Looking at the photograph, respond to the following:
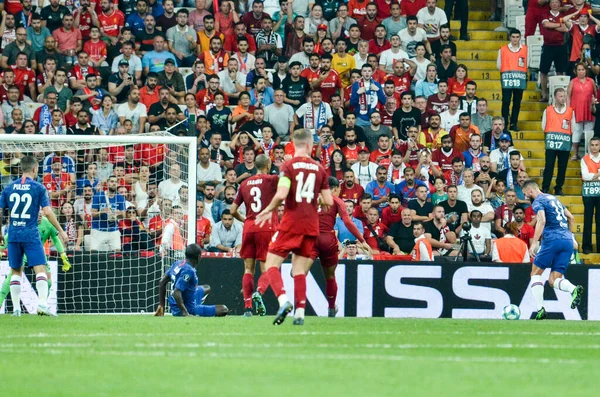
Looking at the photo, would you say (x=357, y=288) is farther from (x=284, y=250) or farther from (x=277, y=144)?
(x=284, y=250)

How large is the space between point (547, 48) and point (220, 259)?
977 cm

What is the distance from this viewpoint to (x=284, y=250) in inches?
496

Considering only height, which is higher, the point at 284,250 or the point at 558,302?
the point at 284,250

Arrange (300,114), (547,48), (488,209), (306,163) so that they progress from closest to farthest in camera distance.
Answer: (306,163), (488,209), (300,114), (547,48)

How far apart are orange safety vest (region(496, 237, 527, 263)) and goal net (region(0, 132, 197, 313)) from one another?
523cm

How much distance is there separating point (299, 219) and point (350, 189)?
9.20 meters

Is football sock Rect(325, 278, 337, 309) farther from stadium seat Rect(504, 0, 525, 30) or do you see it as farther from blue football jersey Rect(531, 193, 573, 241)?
stadium seat Rect(504, 0, 525, 30)

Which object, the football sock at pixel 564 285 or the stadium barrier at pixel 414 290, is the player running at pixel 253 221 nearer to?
the stadium barrier at pixel 414 290

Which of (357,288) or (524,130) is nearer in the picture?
(357,288)

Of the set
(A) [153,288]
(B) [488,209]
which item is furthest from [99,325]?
(B) [488,209]

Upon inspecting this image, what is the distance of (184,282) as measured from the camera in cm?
1573

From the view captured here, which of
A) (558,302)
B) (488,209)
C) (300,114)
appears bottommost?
(558,302)

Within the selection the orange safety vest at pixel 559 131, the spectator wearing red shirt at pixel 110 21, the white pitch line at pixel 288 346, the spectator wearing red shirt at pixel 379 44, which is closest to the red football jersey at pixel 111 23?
the spectator wearing red shirt at pixel 110 21

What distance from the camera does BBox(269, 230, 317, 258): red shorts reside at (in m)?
12.6
